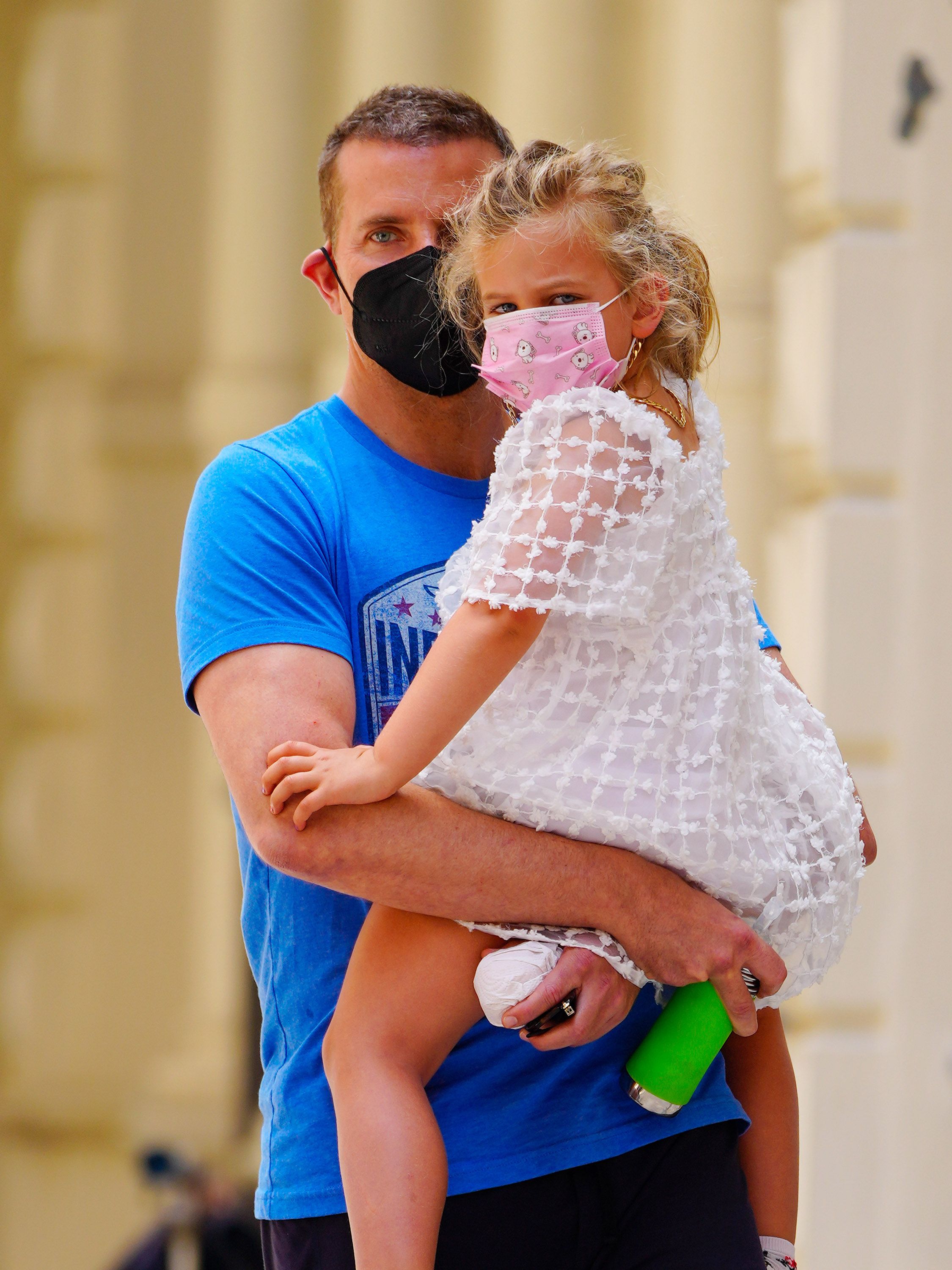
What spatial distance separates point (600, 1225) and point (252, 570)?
0.72 meters

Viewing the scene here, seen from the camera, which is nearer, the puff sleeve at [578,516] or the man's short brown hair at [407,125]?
the puff sleeve at [578,516]

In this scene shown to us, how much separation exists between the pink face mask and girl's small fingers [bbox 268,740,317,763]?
0.39 metres

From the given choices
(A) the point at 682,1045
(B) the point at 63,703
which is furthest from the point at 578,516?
(B) the point at 63,703

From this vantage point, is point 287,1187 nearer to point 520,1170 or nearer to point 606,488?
point 520,1170

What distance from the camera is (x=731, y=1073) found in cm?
168

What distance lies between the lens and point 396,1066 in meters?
1.36

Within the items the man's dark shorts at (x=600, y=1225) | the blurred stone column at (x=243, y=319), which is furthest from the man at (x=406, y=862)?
the blurred stone column at (x=243, y=319)

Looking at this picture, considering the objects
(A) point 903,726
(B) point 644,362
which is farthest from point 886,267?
(B) point 644,362

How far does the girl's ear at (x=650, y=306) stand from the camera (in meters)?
1.44

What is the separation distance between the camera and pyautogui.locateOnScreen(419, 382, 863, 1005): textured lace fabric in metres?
1.34

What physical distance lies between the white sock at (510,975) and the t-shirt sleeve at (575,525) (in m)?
0.31

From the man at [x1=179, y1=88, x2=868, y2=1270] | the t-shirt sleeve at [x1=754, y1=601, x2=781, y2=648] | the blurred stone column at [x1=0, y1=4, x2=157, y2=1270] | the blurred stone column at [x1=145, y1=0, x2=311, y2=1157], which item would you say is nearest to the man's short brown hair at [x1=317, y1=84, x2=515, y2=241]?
the man at [x1=179, y1=88, x2=868, y2=1270]

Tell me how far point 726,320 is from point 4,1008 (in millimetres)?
2614

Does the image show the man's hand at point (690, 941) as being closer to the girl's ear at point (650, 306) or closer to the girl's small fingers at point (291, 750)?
the girl's small fingers at point (291, 750)
